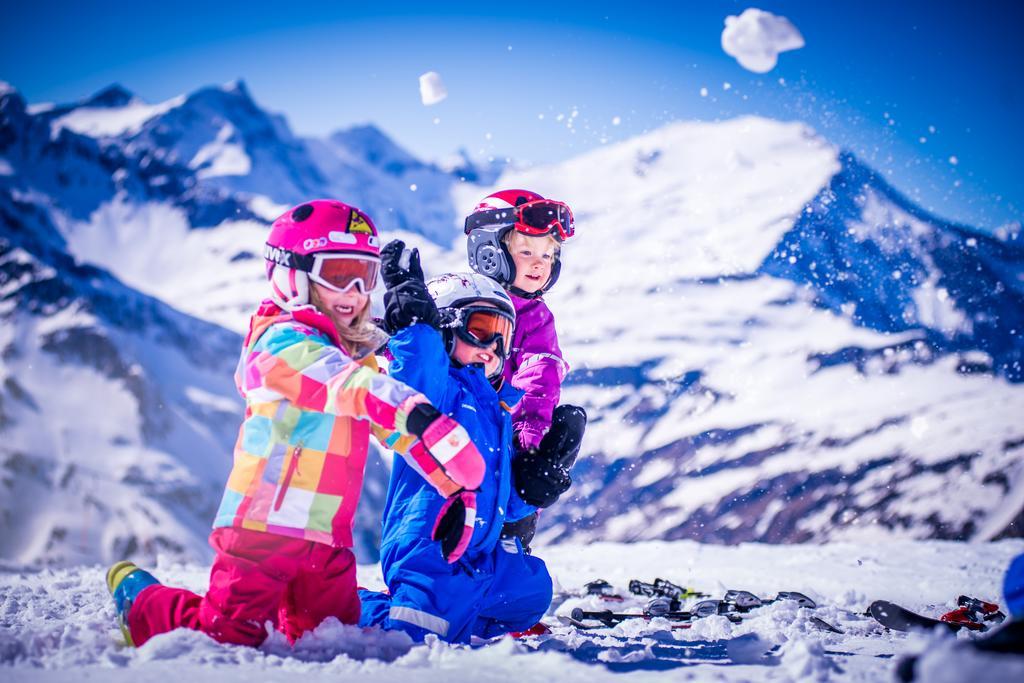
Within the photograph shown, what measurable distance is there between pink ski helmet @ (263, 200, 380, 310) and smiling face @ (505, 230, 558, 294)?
1409 millimetres

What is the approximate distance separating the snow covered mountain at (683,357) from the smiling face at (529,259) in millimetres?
21031

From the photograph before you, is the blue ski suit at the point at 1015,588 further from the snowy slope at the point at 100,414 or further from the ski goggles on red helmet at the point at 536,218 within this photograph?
the snowy slope at the point at 100,414

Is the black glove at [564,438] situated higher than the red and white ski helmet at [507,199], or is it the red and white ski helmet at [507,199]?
the red and white ski helmet at [507,199]

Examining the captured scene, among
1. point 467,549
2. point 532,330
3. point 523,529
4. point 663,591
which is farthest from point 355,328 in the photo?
point 663,591

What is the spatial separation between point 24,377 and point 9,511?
A: 59.9ft

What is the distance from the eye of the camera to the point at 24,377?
75812mm

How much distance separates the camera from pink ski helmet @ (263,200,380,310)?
2977mm

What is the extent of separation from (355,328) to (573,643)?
159cm

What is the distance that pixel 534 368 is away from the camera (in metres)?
4.08

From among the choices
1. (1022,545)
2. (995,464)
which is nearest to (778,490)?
(995,464)

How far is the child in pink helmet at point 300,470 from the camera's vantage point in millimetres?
2615

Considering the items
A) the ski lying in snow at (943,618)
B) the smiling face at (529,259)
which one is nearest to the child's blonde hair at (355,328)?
the smiling face at (529,259)

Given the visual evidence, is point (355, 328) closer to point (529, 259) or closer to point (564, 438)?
point (564, 438)

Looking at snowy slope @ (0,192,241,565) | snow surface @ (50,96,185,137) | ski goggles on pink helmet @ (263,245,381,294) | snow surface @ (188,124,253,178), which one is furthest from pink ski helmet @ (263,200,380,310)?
snow surface @ (50,96,185,137)
